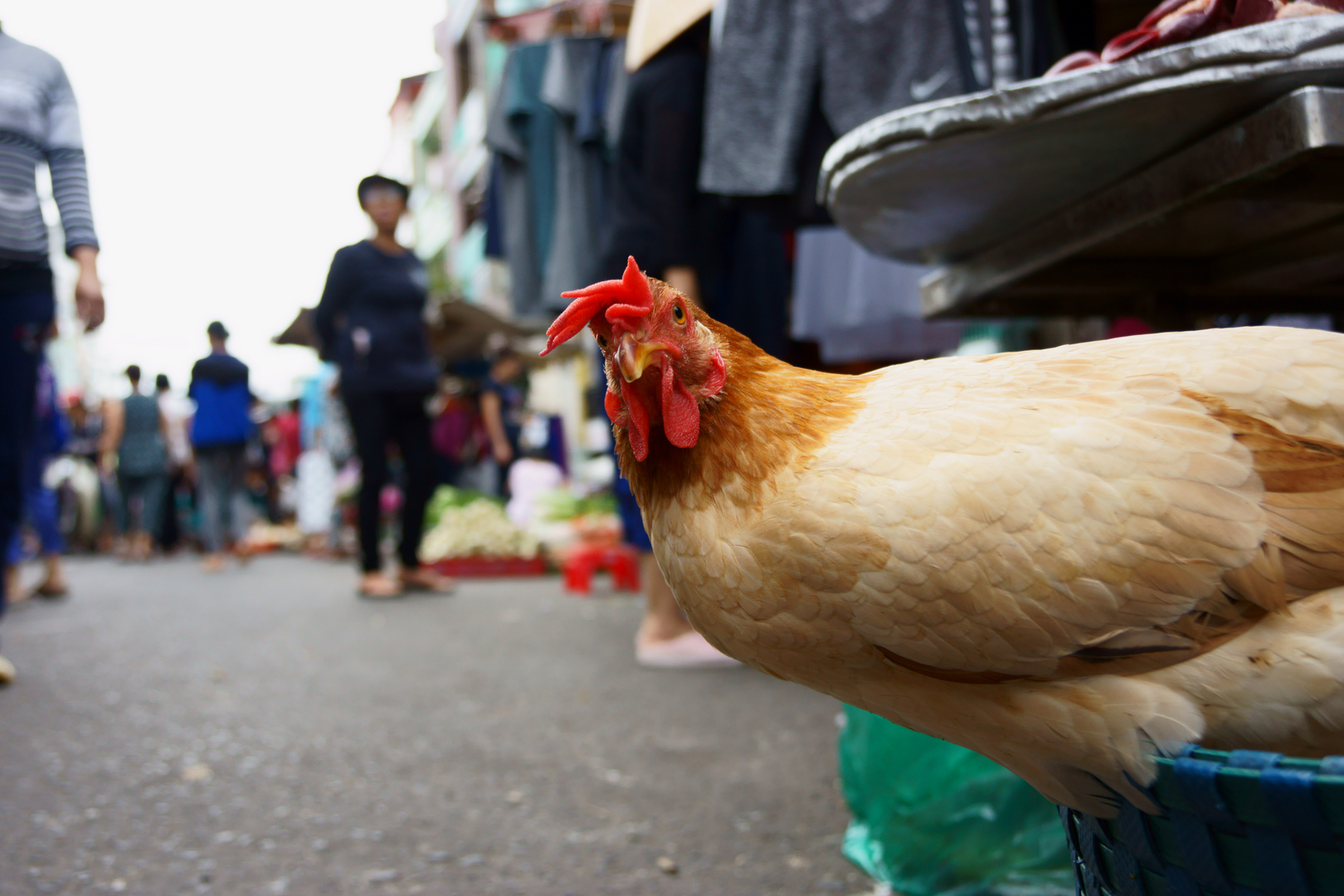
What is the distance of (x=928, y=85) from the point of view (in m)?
2.53

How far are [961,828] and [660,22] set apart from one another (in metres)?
2.56

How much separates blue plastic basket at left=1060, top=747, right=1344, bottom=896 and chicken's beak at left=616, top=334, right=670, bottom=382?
625mm

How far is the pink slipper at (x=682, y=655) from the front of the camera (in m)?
3.44

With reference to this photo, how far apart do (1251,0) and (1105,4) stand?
6.56 ft

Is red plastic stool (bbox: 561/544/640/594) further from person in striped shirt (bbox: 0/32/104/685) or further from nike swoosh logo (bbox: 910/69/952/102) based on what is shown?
nike swoosh logo (bbox: 910/69/952/102)

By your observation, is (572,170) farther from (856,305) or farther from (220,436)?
(220,436)

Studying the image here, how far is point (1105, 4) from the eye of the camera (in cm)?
306

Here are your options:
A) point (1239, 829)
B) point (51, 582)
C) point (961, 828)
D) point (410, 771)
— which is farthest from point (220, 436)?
point (1239, 829)

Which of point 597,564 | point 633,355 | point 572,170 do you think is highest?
point 572,170

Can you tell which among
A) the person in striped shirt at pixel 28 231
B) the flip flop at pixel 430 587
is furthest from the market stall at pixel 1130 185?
the flip flop at pixel 430 587

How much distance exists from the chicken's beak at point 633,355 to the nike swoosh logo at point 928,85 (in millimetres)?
1827

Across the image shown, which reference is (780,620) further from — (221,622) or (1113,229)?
(221,622)

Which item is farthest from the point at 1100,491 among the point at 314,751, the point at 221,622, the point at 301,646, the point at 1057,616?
the point at 221,622

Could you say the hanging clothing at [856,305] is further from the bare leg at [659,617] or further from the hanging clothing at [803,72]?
the bare leg at [659,617]
